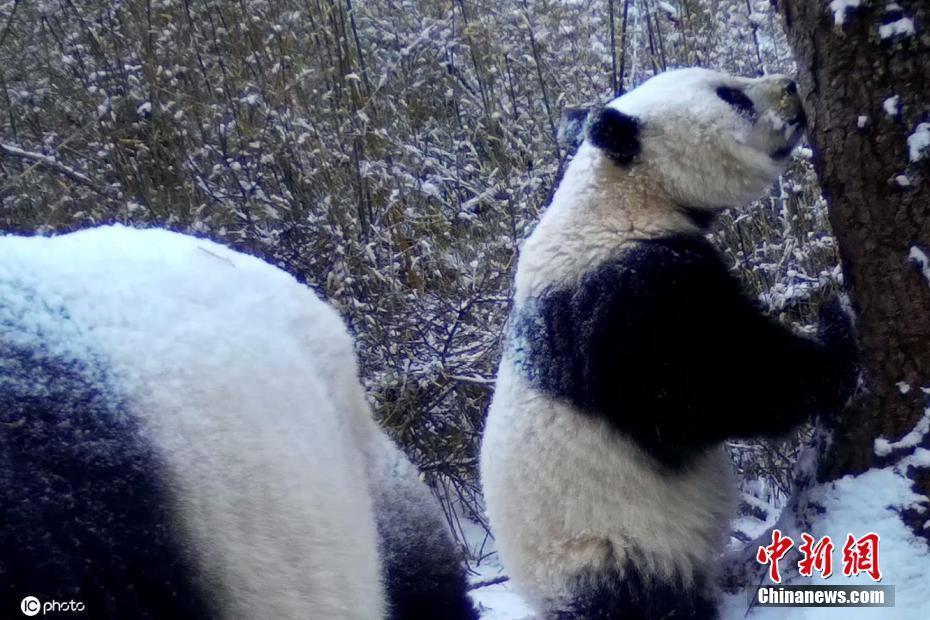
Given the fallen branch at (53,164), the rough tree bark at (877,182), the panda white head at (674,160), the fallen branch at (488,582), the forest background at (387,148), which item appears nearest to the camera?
the rough tree bark at (877,182)

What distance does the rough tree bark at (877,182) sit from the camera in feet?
5.93

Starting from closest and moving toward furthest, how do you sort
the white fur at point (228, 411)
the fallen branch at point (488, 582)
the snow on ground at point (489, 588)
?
the white fur at point (228, 411)
the snow on ground at point (489, 588)
the fallen branch at point (488, 582)

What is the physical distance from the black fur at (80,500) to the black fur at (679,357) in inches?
45.0

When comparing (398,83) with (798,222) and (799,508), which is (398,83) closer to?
(798,222)

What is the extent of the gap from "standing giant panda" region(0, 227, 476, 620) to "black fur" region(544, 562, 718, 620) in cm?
69

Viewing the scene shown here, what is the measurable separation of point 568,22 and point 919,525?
404 cm

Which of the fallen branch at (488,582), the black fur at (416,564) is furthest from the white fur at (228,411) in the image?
the fallen branch at (488,582)

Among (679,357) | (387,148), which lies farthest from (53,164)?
(679,357)

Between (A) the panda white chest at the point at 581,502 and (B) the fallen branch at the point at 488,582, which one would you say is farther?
(B) the fallen branch at the point at 488,582

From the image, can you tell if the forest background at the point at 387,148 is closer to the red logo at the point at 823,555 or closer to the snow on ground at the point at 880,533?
the red logo at the point at 823,555

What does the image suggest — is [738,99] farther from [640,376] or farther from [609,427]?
[609,427]

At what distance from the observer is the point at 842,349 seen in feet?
6.52

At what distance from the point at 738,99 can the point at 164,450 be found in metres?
1.76

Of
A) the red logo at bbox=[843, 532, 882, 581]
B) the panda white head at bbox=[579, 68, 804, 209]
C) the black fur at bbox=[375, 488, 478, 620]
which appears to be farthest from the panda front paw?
the black fur at bbox=[375, 488, 478, 620]
